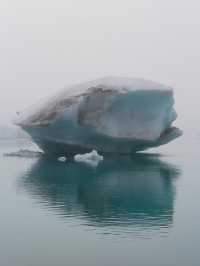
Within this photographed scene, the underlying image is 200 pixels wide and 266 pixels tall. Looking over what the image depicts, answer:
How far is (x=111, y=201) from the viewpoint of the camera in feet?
41.5

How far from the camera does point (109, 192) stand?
14297mm

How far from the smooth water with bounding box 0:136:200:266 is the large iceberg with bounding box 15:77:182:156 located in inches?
152

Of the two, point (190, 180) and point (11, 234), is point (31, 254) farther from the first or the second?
point (190, 180)

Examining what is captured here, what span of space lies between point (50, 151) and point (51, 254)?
18390 mm

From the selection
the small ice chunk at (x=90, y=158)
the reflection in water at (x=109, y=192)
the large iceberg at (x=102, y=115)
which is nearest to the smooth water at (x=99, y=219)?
the reflection in water at (x=109, y=192)

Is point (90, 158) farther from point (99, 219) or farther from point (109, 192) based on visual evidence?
point (99, 219)

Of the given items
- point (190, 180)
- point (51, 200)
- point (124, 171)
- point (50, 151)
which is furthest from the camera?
point (50, 151)

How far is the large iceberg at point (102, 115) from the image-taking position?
21.9 metres

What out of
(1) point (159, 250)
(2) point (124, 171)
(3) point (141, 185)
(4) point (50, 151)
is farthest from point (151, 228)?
(4) point (50, 151)

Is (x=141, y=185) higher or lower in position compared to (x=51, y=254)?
higher

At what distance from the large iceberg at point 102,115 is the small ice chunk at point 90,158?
37cm

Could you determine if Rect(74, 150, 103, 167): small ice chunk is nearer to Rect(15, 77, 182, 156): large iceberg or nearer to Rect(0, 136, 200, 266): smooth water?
Rect(15, 77, 182, 156): large iceberg

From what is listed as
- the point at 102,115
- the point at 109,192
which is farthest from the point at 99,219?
the point at 102,115

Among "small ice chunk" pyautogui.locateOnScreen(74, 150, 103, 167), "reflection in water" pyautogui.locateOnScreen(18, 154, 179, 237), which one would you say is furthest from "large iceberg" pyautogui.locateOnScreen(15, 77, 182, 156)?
"reflection in water" pyautogui.locateOnScreen(18, 154, 179, 237)
